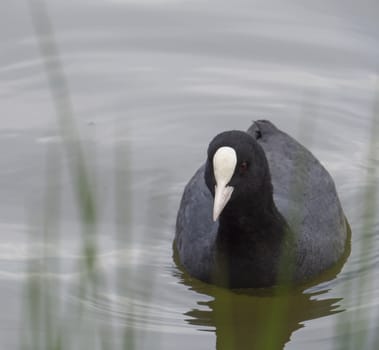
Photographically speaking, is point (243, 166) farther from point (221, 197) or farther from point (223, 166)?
point (221, 197)

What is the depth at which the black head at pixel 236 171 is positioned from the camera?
6.53 metres

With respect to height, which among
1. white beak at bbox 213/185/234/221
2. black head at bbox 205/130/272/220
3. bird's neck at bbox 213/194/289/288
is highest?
black head at bbox 205/130/272/220

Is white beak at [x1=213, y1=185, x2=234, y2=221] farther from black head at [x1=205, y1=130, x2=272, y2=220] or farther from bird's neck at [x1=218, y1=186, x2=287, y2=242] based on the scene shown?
bird's neck at [x1=218, y1=186, x2=287, y2=242]

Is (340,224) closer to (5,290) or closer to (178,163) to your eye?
(178,163)

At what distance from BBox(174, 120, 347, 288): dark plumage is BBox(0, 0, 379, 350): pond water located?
0.13 meters

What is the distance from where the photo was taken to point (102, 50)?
957 centimetres

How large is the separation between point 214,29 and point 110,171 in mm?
1839

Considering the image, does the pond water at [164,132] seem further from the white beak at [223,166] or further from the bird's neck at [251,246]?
the white beak at [223,166]

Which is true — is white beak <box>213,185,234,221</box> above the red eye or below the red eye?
below

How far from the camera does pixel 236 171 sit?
6621 millimetres

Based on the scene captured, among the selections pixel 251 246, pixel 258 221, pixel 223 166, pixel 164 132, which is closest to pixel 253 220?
pixel 258 221

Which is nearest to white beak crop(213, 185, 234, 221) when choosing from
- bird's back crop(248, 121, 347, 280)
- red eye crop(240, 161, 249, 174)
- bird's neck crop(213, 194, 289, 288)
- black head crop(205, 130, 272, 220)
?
black head crop(205, 130, 272, 220)

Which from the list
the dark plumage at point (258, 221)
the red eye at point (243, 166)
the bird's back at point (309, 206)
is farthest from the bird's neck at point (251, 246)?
the red eye at point (243, 166)

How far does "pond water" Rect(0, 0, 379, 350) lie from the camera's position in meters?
6.88
